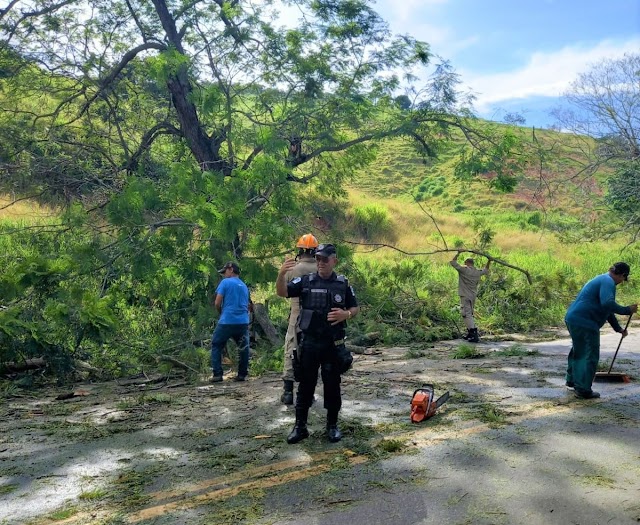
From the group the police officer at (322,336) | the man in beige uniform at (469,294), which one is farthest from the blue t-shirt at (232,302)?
the man in beige uniform at (469,294)

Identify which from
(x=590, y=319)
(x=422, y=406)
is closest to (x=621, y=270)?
(x=590, y=319)

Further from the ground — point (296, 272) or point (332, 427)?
point (296, 272)

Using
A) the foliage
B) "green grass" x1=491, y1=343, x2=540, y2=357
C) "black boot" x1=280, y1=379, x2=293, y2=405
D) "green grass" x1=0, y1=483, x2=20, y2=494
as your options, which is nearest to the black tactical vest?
"black boot" x1=280, y1=379, x2=293, y2=405

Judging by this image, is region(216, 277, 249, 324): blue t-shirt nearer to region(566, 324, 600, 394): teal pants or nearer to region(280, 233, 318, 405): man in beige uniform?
region(280, 233, 318, 405): man in beige uniform

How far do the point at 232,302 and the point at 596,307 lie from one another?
466cm

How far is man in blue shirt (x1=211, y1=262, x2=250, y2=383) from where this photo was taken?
28.5 feet


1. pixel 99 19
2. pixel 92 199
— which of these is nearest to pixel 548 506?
pixel 92 199

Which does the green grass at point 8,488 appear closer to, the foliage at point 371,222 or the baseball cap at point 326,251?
the baseball cap at point 326,251

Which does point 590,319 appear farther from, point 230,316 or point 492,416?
point 230,316

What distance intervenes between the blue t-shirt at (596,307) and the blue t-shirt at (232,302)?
4267 millimetres

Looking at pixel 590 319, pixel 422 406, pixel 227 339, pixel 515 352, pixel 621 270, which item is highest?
pixel 621 270

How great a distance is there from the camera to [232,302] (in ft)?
28.6

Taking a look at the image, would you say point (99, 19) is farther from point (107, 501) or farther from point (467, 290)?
point (107, 501)

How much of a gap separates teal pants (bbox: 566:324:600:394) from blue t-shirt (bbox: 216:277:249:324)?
4.29 metres
